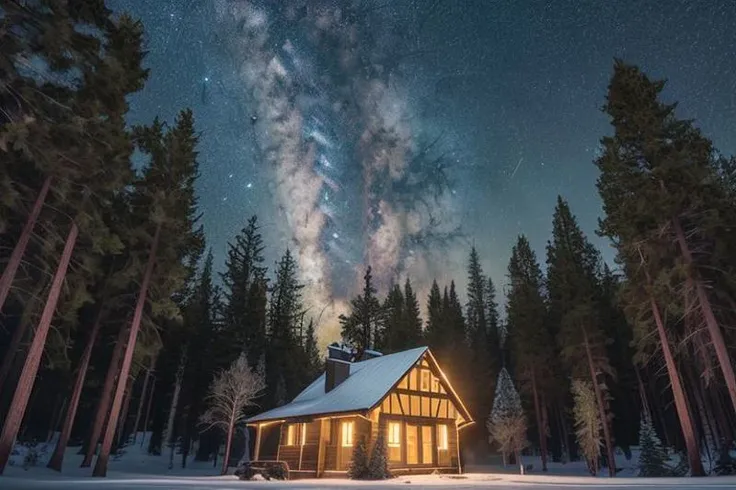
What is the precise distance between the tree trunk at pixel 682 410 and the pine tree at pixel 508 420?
15.2m

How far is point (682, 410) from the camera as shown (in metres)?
19.6

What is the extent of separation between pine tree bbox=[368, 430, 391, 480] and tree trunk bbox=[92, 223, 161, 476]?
10885 millimetres

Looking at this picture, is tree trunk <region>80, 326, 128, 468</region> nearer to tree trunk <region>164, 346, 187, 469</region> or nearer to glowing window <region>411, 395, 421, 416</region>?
glowing window <region>411, 395, 421, 416</region>

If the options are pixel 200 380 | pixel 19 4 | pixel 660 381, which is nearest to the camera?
pixel 19 4

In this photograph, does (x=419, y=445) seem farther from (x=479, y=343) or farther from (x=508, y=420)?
(x=479, y=343)

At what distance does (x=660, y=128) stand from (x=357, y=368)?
21951 millimetres

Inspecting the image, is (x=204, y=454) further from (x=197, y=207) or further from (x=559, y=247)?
(x=559, y=247)

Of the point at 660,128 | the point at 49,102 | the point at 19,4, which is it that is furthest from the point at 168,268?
the point at 660,128

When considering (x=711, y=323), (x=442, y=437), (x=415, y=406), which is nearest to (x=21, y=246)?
(x=415, y=406)

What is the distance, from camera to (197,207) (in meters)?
30.2

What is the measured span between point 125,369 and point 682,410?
24.6m

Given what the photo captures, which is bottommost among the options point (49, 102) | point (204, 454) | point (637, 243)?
point (204, 454)

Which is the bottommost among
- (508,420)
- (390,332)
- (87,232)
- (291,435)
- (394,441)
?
(394,441)

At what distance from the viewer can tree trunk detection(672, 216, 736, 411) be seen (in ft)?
52.0
